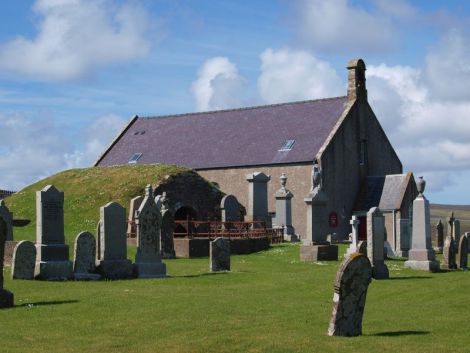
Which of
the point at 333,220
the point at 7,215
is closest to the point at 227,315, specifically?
the point at 7,215

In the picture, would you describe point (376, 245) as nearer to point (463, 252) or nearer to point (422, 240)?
point (422, 240)

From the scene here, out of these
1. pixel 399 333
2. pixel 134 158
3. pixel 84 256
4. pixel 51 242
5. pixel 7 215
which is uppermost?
pixel 134 158

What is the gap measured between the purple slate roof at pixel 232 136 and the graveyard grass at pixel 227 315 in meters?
30.0

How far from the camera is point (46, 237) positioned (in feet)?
80.4

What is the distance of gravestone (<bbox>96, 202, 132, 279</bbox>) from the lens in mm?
24688

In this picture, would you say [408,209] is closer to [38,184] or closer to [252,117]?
[252,117]

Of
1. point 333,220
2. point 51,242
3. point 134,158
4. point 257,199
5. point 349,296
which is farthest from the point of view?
point 134,158

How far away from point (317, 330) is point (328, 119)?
42.3 meters

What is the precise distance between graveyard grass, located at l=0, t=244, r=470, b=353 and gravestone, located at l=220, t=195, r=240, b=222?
61.7ft

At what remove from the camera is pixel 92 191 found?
169 ft

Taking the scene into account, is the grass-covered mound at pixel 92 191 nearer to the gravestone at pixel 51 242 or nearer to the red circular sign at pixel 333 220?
the red circular sign at pixel 333 220

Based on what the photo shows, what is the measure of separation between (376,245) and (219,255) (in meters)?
5.20

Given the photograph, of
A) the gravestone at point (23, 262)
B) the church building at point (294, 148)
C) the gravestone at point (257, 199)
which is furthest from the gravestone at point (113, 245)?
the church building at point (294, 148)

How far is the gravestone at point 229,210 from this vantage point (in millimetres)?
44594
